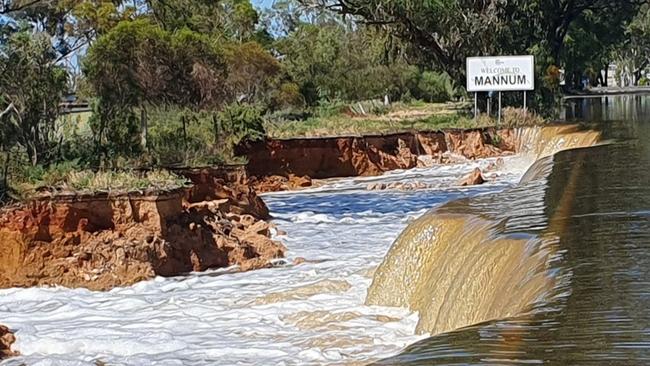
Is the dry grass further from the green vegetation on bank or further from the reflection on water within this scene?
the reflection on water

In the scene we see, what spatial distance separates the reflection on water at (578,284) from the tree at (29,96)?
11.3m

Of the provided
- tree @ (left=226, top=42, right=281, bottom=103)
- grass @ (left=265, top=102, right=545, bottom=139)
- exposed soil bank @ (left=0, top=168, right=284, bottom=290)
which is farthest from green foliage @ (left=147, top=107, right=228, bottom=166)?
tree @ (left=226, top=42, right=281, bottom=103)

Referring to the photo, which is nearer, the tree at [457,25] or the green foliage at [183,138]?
the green foliage at [183,138]

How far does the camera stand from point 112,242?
52.3 ft

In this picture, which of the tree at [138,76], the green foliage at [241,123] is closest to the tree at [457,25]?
the green foliage at [241,123]

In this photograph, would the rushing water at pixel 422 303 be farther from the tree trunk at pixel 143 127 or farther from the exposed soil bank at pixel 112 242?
the tree trunk at pixel 143 127

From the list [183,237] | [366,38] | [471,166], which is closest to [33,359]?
[183,237]

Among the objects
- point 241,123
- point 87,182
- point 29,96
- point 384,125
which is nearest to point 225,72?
point 241,123

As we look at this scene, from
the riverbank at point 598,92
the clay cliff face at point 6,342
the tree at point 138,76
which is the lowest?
the clay cliff face at point 6,342

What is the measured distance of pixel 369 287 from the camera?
1324 centimetres

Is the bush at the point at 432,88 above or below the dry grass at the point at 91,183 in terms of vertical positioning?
above

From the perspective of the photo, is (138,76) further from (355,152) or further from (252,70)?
(252,70)

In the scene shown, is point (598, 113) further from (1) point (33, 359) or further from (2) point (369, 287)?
(1) point (33, 359)

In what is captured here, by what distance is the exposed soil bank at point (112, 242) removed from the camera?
15.5 meters
